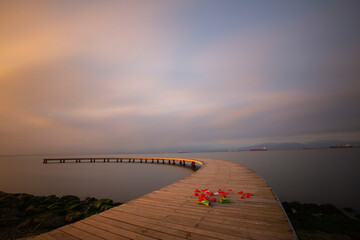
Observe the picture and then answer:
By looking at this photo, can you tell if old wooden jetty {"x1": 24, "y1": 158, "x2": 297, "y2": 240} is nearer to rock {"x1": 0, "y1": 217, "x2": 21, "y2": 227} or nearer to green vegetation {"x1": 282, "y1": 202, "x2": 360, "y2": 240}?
green vegetation {"x1": 282, "y1": 202, "x2": 360, "y2": 240}

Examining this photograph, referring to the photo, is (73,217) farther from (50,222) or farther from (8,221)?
(8,221)

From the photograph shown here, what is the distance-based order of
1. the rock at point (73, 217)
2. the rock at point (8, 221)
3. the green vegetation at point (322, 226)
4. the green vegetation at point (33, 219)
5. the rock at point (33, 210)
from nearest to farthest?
1. the green vegetation at point (322, 226)
2. the green vegetation at point (33, 219)
3. the rock at point (8, 221)
4. the rock at point (73, 217)
5. the rock at point (33, 210)

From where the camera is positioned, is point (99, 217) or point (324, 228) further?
point (324, 228)

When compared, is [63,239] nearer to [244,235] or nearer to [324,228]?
[244,235]

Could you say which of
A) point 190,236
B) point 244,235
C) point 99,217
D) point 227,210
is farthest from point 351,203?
point 99,217

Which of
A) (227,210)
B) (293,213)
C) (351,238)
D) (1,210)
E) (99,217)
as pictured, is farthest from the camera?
(293,213)

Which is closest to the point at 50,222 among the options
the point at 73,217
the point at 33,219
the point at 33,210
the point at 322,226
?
the point at 73,217

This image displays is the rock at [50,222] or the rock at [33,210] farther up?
the rock at [50,222]

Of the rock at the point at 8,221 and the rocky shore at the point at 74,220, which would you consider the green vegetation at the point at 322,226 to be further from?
the rock at the point at 8,221

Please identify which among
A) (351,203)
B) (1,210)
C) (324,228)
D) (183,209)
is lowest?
(351,203)

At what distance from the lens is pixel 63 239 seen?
2.79 m

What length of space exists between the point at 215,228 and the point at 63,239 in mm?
2803

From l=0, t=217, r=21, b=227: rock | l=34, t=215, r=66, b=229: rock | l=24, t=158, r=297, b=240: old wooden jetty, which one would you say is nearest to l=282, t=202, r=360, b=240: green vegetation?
l=24, t=158, r=297, b=240: old wooden jetty

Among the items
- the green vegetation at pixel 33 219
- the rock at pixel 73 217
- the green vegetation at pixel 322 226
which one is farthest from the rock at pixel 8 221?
the green vegetation at pixel 322 226
